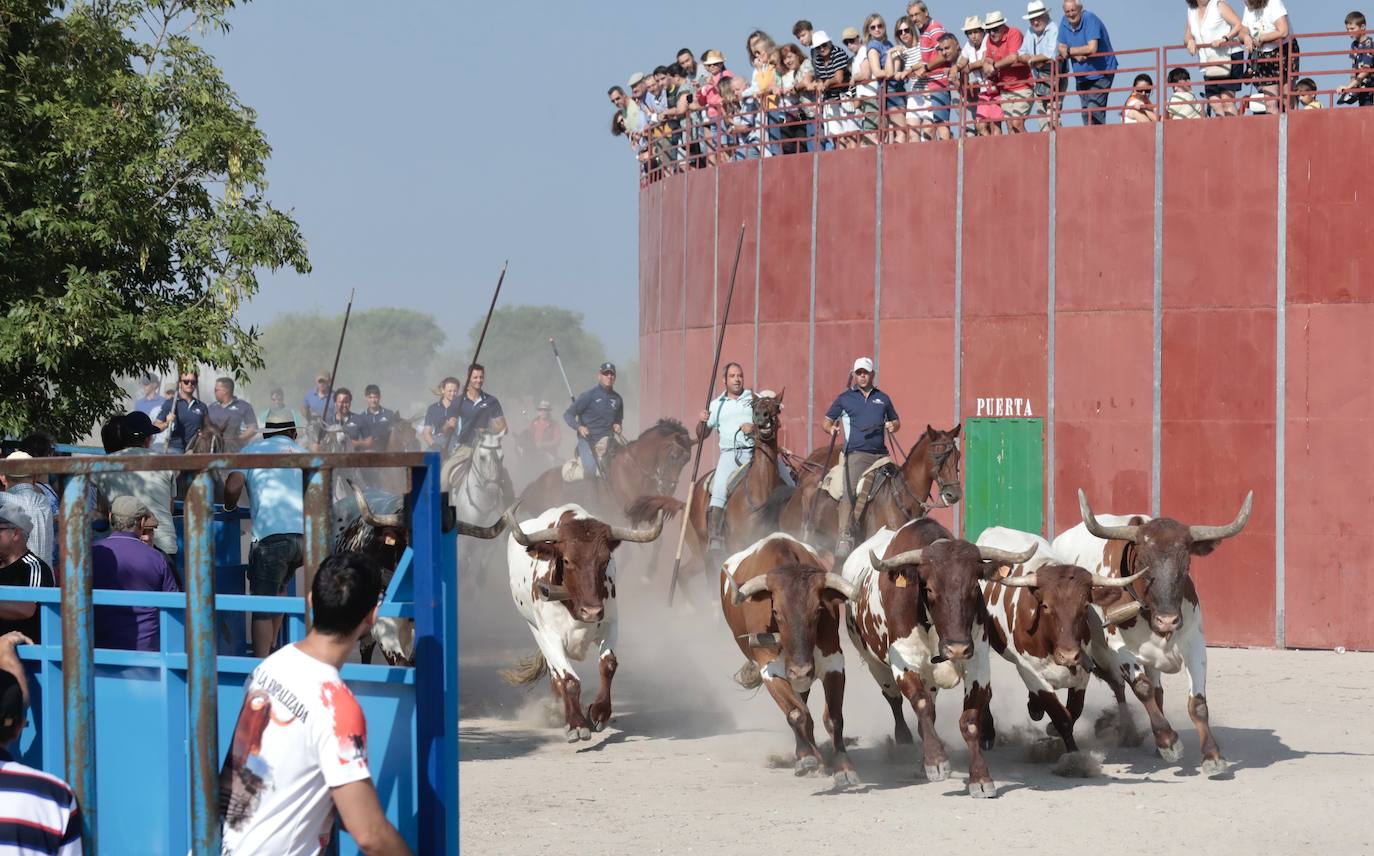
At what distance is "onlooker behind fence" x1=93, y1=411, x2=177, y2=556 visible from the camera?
8766mm

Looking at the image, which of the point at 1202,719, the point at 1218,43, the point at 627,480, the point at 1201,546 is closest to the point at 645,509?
the point at 627,480

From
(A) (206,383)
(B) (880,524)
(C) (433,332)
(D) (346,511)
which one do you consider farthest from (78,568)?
(C) (433,332)

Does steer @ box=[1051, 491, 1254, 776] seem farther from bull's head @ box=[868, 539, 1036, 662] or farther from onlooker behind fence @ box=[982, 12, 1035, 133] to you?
onlooker behind fence @ box=[982, 12, 1035, 133]

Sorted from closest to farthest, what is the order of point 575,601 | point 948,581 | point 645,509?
1. point 948,581
2. point 575,601
3. point 645,509

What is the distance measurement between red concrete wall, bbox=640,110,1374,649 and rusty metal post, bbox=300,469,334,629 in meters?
13.1

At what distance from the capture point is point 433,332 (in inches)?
6225

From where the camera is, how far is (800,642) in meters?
10.6

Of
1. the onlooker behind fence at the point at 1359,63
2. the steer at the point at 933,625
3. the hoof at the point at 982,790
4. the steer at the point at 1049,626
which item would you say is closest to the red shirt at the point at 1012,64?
the onlooker behind fence at the point at 1359,63

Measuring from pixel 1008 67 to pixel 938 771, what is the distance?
10.9 meters

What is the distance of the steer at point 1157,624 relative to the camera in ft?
35.7

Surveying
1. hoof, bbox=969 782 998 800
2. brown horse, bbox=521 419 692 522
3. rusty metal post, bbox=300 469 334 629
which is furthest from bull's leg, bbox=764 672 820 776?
brown horse, bbox=521 419 692 522

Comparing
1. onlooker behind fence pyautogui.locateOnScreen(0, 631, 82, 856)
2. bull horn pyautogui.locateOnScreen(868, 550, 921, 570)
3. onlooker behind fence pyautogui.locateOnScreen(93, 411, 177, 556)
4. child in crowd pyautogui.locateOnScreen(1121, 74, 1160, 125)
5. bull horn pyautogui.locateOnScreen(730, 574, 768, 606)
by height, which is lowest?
bull horn pyautogui.locateOnScreen(730, 574, 768, 606)

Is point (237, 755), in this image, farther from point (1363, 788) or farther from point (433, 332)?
point (433, 332)

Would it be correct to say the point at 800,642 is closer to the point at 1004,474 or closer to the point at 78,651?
the point at 78,651
